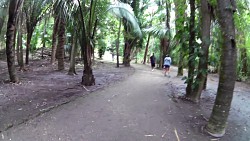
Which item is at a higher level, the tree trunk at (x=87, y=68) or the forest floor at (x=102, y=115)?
the tree trunk at (x=87, y=68)

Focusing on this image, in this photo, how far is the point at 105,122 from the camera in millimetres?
5379

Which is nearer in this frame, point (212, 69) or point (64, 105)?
point (64, 105)

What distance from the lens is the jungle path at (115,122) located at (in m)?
4.57

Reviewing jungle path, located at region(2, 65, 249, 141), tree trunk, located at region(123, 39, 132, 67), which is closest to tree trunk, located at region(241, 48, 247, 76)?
tree trunk, located at region(123, 39, 132, 67)

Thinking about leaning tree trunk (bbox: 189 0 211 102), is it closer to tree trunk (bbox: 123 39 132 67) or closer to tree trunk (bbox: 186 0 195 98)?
tree trunk (bbox: 186 0 195 98)

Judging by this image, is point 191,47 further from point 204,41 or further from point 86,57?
point 86,57

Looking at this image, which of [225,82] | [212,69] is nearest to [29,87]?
[225,82]

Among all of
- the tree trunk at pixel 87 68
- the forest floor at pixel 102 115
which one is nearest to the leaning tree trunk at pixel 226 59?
the forest floor at pixel 102 115

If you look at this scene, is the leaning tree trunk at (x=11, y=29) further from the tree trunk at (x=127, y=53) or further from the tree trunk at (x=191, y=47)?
the tree trunk at (x=127, y=53)

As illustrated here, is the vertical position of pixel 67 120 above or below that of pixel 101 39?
below

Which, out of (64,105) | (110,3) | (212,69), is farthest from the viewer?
(212,69)

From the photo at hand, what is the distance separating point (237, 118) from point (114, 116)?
3304mm

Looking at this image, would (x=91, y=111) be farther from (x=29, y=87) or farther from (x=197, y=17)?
(x=197, y=17)

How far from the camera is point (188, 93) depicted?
8109 millimetres
